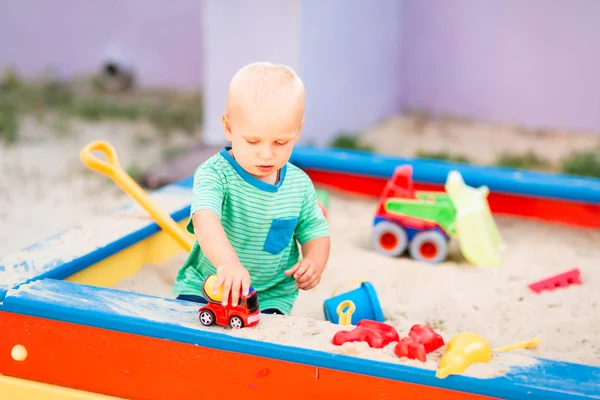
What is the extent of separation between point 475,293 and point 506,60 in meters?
2.36

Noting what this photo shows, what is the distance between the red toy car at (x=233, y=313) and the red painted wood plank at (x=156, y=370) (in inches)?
1.9

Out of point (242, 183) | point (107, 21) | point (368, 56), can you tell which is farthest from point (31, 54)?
point (242, 183)

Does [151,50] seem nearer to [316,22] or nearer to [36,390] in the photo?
[316,22]

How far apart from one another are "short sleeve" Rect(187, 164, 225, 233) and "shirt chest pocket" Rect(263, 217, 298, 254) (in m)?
0.12

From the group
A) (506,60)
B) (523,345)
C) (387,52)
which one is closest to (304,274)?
(523,345)

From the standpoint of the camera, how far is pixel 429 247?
217 centimetres

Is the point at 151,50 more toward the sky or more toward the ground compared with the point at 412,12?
more toward the ground

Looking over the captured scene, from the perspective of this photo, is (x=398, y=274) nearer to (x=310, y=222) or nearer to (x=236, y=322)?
(x=310, y=222)

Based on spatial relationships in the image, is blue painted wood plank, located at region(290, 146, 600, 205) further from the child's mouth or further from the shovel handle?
the child's mouth

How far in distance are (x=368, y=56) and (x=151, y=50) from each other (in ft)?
3.83

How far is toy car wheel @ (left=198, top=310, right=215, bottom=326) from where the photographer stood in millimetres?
1312

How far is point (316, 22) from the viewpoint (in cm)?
323

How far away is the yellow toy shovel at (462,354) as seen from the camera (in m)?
1.18

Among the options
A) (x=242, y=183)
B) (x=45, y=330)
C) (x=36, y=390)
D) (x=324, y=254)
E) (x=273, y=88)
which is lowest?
(x=36, y=390)
